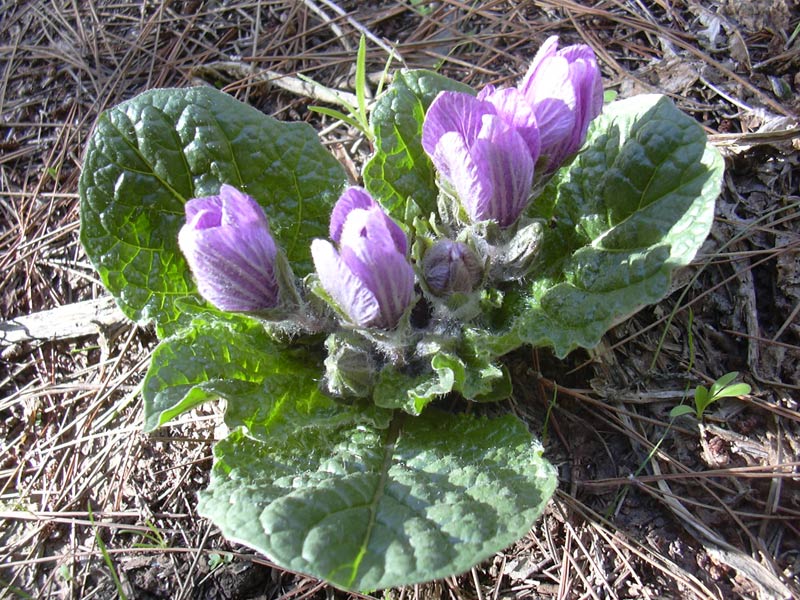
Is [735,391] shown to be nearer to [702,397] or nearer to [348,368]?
[702,397]

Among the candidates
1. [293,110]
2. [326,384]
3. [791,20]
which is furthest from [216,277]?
[791,20]

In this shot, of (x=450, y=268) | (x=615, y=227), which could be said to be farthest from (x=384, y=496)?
(x=615, y=227)

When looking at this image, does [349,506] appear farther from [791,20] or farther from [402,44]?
[791,20]

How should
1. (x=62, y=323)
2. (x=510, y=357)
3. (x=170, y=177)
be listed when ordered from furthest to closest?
(x=62, y=323)
(x=510, y=357)
(x=170, y=177)

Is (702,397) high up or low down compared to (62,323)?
up

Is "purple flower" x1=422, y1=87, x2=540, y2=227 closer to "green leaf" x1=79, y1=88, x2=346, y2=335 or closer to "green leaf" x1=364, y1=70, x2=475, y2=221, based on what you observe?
"green leaf" x1=364, y1=70, x2=475, y2=221

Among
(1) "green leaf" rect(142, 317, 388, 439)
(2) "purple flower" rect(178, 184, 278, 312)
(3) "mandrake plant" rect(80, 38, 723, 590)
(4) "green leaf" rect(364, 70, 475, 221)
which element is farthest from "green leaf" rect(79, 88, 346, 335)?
(2) "purple flower" rect(178, 184, 278, 312)
